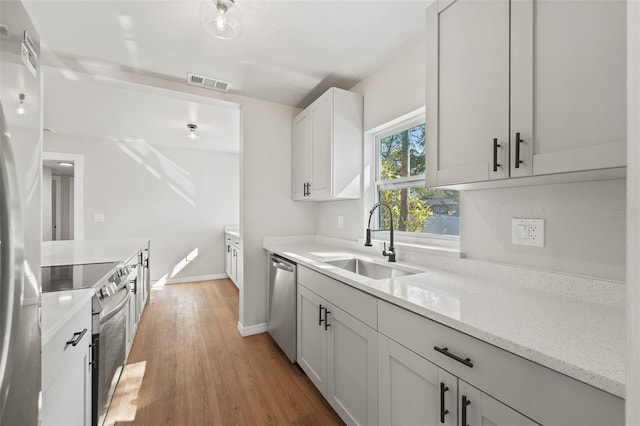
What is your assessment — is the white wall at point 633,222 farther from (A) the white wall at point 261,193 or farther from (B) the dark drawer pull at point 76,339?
(A) the white wall at point 261,193

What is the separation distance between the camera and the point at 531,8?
1035mm

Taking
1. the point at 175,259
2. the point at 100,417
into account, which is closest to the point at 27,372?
the point at 100,417

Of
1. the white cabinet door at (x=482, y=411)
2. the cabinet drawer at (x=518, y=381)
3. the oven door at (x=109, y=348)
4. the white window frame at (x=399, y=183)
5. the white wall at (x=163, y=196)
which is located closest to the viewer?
the cabinet drawer at (x=518, y=381)

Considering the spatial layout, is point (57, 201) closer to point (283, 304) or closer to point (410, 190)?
point (283, 304)

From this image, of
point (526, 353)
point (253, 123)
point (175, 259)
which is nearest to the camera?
point (526, 353)

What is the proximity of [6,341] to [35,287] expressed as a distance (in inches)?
5.0

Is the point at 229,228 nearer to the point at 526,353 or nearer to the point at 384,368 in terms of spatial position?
the point at 384,368

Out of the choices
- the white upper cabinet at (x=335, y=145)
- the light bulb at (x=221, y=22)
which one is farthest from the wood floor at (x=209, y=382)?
the light bulb at (x=221, y=22)

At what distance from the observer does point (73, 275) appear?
5.14ft

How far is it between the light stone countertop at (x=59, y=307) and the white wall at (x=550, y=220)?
1851 millimetres

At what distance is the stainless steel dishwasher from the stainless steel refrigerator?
174 centimetres

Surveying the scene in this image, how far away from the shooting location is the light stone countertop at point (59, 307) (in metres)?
0.86

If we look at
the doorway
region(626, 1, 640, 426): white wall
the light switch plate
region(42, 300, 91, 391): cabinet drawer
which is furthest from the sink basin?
the doorway

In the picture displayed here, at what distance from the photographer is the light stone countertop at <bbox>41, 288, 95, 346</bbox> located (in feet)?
2.82
